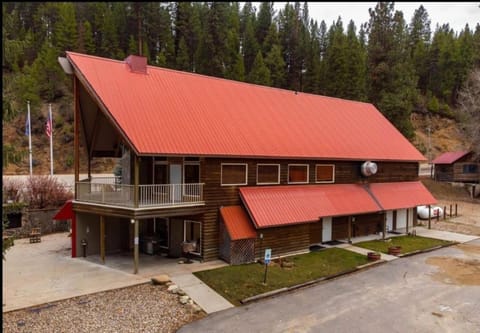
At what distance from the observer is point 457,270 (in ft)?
50.2

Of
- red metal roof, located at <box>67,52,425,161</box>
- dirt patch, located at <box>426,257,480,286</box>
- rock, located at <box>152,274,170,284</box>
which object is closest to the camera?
rock, located at <box>152,274,170,284</box>

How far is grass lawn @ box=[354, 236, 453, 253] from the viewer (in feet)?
61.2

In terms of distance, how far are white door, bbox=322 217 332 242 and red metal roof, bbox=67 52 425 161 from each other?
11.8ft

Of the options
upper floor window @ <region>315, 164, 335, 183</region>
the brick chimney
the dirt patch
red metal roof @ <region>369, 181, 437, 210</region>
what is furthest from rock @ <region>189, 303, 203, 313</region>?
red metal roof @ <region>369, 181, 437, 210</region>

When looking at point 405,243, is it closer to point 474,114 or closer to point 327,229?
point 327,229

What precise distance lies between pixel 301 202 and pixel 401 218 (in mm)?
10272

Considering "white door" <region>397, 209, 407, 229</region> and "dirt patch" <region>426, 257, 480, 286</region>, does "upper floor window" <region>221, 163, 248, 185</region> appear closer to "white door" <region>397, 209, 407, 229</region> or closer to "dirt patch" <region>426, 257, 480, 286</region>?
"dirt patch" <region>426, 257, 480, 286</region>

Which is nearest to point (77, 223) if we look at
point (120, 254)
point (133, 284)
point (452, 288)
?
point (120, 254)

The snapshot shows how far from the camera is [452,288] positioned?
1313 cm

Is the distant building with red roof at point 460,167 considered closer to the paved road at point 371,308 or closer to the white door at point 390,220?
the white door at point 390,220

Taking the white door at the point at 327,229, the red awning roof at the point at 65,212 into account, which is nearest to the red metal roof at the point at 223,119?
the white door at the point at 327,229

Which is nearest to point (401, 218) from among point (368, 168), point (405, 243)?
point (405, 243)

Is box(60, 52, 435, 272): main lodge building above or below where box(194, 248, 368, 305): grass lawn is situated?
above

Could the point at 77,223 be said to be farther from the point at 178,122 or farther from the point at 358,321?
the point at 358,321
